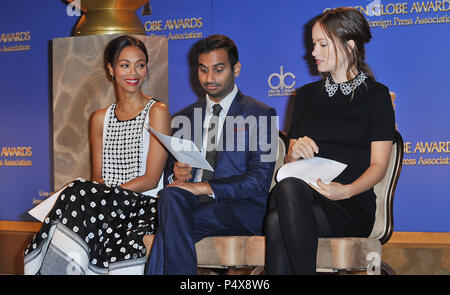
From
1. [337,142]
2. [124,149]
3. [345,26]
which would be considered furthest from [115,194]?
[345,26]

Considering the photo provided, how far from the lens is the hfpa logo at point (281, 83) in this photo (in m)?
4.26

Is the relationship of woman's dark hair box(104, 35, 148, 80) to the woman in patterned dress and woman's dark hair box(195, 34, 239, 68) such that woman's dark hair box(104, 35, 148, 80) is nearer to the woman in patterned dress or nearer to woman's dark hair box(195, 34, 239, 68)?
the woman in patterned dress

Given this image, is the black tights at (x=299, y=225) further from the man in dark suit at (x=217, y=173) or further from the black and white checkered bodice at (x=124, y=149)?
the black and white checkered bodice at (x=124, y=149)

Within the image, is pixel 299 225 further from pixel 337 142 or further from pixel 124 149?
pixel 124 149

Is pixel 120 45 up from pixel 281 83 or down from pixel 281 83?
up

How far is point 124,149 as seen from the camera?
329cm

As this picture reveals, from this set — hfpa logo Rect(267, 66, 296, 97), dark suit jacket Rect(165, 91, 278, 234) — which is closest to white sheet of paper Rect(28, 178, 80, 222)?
dark suit jacket Rect(165, 91, 278, 234)

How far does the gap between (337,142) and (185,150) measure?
70 cm

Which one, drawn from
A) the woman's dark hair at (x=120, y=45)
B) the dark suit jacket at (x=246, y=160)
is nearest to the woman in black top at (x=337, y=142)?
the dark suit jacket at (x=246, y=160)

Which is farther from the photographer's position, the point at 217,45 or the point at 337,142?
the point at 217,45

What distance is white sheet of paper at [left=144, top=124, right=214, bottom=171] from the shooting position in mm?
2703

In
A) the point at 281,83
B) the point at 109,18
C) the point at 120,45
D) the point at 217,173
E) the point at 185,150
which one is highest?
the point at 109,18

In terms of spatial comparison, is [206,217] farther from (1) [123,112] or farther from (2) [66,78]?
(2) [66,78]
